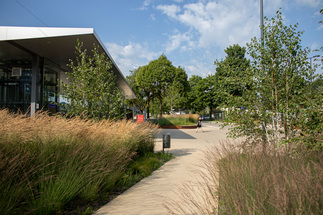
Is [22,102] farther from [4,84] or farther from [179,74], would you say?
[179,74]

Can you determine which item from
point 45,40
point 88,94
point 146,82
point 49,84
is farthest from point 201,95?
point 88,94

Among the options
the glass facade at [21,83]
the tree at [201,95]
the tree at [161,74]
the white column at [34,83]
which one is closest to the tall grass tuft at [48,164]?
the white column at [34,83]

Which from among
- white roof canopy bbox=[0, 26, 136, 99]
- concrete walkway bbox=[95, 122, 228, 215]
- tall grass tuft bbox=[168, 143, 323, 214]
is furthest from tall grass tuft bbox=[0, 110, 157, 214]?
white roof canopy bbox=[0, 26, 136, 99]

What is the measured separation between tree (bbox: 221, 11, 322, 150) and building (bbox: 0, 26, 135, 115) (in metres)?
8.55

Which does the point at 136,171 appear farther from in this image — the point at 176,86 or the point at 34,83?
the point at 176,86

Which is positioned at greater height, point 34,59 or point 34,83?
point 34,59

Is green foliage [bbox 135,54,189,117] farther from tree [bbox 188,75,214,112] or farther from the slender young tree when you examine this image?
the slender young tree

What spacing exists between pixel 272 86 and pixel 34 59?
49.9 ft

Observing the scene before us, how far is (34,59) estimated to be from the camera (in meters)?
15.2

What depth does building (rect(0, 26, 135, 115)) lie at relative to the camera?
1112 centimetres

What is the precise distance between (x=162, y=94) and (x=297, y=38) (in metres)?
38.0

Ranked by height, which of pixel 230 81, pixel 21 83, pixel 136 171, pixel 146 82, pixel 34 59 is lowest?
pixel 136 171

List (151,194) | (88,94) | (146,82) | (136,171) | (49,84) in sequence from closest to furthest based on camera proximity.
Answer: (151,194) → (136,171) → (88,94) → (49,84) → (146,82)

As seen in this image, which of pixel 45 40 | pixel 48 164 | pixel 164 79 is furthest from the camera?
pixel 164 79
